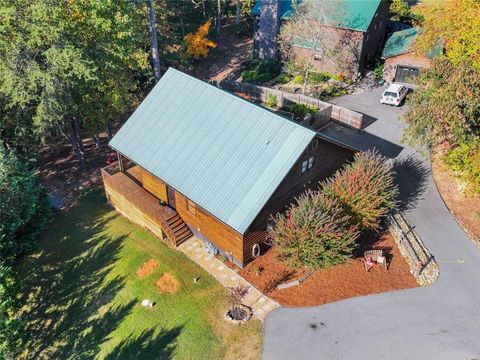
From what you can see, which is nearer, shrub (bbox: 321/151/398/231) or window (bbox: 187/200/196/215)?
shrub (bbox: 321/151/398/231)

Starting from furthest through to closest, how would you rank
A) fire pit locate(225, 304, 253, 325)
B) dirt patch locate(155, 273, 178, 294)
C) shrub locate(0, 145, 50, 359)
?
dirt patch locate(155, 273, 178, 294) → shrub locate(0, 145, 50, 359) → fire pit locate(225, 304, 253, 325)

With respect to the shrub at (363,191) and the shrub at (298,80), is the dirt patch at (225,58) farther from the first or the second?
the shrub at (363,191)

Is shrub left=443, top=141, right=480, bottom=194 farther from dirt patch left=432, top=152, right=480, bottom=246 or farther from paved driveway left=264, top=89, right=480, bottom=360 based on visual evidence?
paved driveway left=264, top=89, right=480, bottom=360

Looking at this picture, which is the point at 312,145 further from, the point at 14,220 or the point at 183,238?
the point at 14,220

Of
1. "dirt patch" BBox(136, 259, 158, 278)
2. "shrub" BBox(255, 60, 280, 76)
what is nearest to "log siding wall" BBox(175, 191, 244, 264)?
"dirt patch" BBox(136, 259, 158, 278)

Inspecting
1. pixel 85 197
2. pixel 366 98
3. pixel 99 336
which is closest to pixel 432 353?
pixel 99 336

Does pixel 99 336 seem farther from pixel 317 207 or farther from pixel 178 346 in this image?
pixel 317 207
